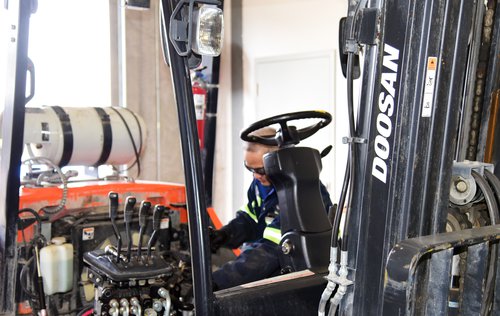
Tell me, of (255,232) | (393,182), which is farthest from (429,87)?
(255,232)

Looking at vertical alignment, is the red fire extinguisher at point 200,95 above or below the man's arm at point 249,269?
above

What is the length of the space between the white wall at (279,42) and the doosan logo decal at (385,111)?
5255 mm

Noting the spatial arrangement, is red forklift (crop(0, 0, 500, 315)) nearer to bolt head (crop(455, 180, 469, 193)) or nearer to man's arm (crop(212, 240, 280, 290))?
bolt head (crop(455, 180, 469, 193))

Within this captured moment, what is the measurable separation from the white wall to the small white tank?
179 inches

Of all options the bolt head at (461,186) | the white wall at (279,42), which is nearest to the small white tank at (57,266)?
the bolt head at (461,186)

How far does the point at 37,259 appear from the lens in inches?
121

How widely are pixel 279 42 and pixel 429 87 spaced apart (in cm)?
633

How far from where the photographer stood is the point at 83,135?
3891 mm

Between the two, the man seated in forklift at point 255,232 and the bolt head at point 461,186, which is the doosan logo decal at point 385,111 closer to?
the bolt head at point 461,186

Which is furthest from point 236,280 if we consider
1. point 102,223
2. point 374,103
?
point 374,103

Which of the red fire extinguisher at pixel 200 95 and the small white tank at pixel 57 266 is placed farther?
the red fire extinguisher at pixel 200 95

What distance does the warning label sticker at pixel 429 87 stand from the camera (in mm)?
→ 1965

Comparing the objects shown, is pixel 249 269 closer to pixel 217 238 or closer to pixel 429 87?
pixel 217 238

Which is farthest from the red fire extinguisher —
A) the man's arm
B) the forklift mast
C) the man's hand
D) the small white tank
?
the forklift mast
